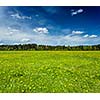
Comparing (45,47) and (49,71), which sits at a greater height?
(45,47)

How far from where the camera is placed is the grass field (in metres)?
3.74

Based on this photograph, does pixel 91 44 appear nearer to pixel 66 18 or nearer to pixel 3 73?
pixel 66 18

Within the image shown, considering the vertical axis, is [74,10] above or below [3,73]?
above

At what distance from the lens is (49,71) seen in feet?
12.6

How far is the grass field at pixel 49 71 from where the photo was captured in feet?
12.3

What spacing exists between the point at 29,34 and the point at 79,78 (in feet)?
2.67

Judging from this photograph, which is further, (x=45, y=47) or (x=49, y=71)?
(x=45, y=47)

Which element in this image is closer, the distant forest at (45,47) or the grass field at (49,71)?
the grass field at (49,71)

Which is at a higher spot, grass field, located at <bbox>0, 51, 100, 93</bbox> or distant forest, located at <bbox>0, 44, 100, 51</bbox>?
distant forest, located at <bbox>0, 44, 100, 51</bbox>

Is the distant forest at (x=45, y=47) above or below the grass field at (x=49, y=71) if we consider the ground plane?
above

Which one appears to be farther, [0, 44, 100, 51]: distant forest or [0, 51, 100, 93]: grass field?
[0, 44, 100, 51]: distant forest

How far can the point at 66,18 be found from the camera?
3.91 meters
